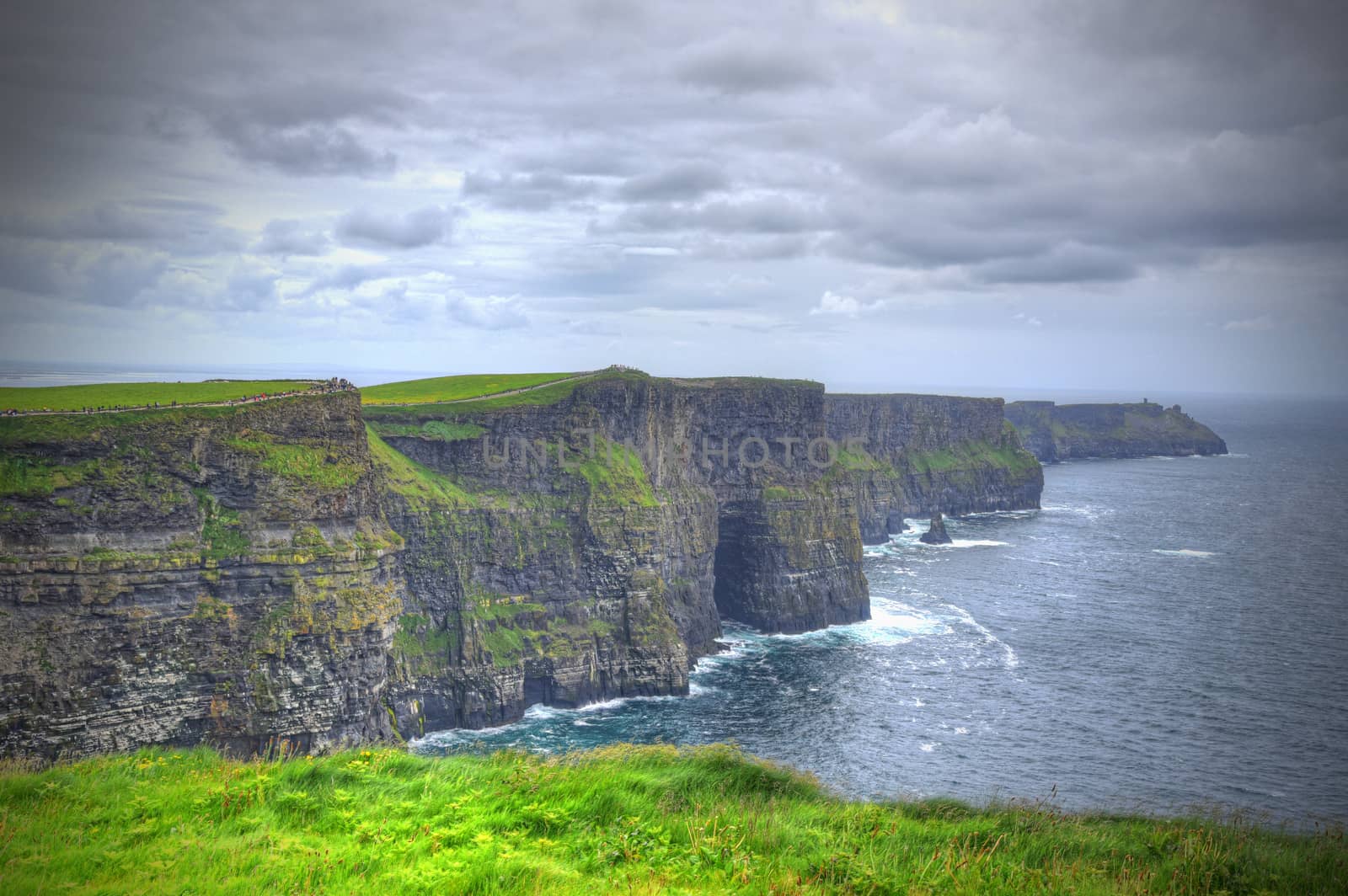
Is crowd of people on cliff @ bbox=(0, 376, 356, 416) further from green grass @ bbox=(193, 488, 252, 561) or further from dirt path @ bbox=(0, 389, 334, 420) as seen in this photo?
green grass @ bbox=(193, 488, 252, 561)

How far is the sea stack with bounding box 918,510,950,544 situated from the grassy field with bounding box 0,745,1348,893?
13915 centimetres

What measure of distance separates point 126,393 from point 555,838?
61.4 metres

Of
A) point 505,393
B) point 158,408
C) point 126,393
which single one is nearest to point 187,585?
point 158,408

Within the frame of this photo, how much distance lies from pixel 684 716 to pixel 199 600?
3806cm

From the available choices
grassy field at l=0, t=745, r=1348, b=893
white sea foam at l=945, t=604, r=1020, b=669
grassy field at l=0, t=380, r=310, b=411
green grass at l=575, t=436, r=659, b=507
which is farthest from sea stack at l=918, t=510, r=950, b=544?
grassy field at l=0, t=745, r=1348, b=893

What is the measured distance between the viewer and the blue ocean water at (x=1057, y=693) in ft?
189

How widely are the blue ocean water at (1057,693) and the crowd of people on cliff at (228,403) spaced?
90.5ft

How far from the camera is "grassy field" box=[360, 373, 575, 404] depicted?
8969 centimetres

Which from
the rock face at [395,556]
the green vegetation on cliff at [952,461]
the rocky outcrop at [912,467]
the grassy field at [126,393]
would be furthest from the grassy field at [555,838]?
the green vegetation on cliff at [952,461]

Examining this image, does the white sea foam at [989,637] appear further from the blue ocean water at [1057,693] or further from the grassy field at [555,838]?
the grassy field at [555,838]

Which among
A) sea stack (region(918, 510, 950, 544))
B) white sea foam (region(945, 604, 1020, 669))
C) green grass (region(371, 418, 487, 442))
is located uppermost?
green grass (region(371, 418, 487, 442))

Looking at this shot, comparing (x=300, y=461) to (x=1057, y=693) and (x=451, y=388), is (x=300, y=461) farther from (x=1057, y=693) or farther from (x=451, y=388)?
(x=1057, y=693)

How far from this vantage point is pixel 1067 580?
4744 inches

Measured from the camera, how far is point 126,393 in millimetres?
63000
